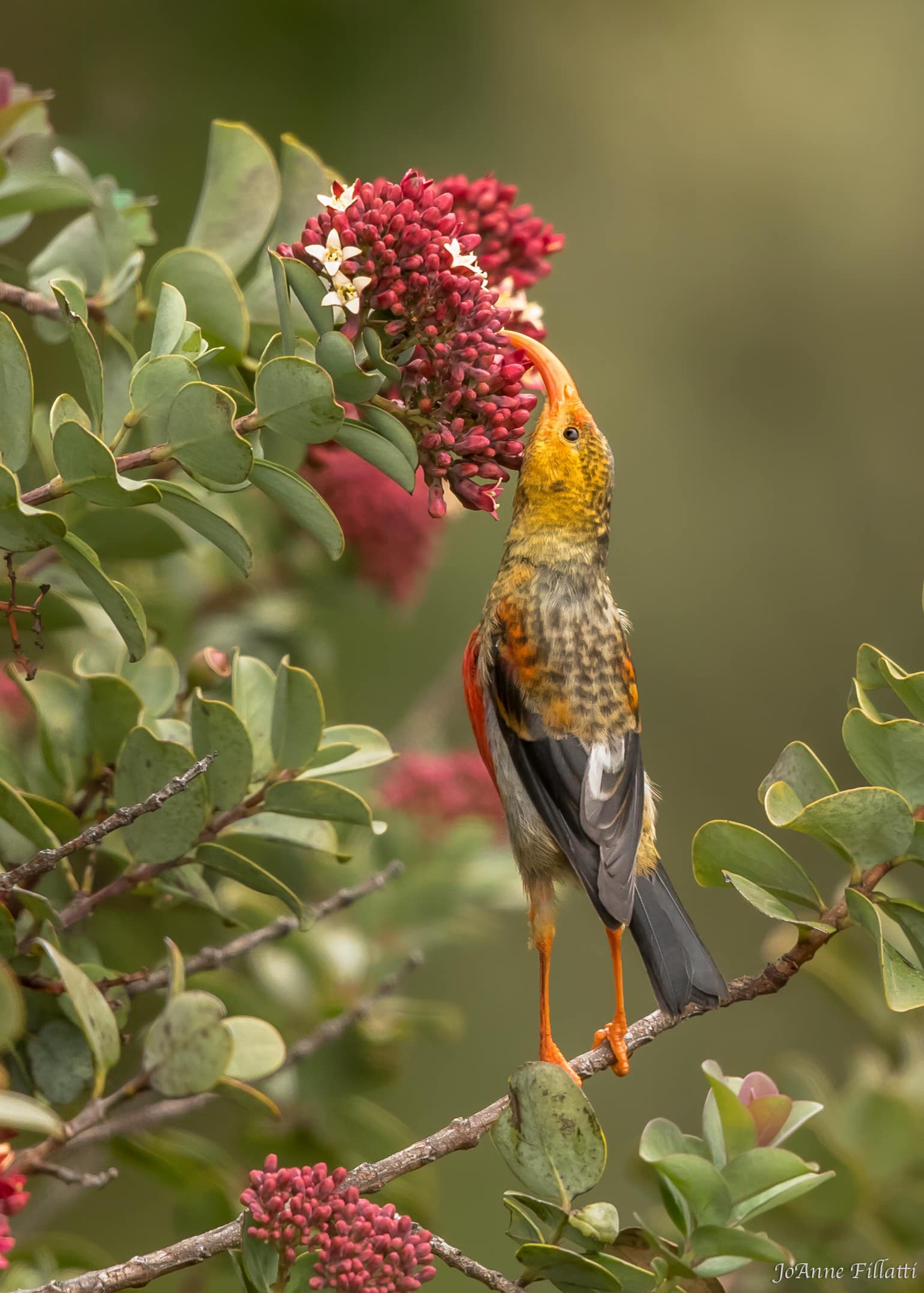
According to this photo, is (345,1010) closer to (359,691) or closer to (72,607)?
(72,607)

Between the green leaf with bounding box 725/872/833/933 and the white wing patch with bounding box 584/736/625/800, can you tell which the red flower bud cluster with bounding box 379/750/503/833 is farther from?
the green leaf with bounding box 725/872/833/933

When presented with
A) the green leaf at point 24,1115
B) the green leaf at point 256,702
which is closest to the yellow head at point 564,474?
the green leaf at point 256,702

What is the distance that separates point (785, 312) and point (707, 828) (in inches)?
204

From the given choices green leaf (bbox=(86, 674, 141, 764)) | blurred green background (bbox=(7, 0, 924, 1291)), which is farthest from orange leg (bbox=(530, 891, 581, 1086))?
blurred green background (bbox=(7, 0, 924, 1291))

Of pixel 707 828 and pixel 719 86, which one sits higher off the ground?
pixel 719 86

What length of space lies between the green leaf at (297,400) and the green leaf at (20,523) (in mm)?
235

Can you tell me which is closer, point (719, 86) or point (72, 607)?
point (72, 607)

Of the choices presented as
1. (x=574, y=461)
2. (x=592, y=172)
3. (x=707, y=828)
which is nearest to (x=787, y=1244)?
(x=707, y=828)

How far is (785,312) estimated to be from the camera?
604 centimetres

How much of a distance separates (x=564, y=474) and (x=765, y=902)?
0.90m

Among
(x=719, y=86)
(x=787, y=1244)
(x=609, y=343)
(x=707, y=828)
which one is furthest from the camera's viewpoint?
(x=719, y=86)

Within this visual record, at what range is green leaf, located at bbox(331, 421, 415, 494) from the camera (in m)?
1.28

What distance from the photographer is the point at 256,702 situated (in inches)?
61.2

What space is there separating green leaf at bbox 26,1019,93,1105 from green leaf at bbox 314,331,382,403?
2.61ft
